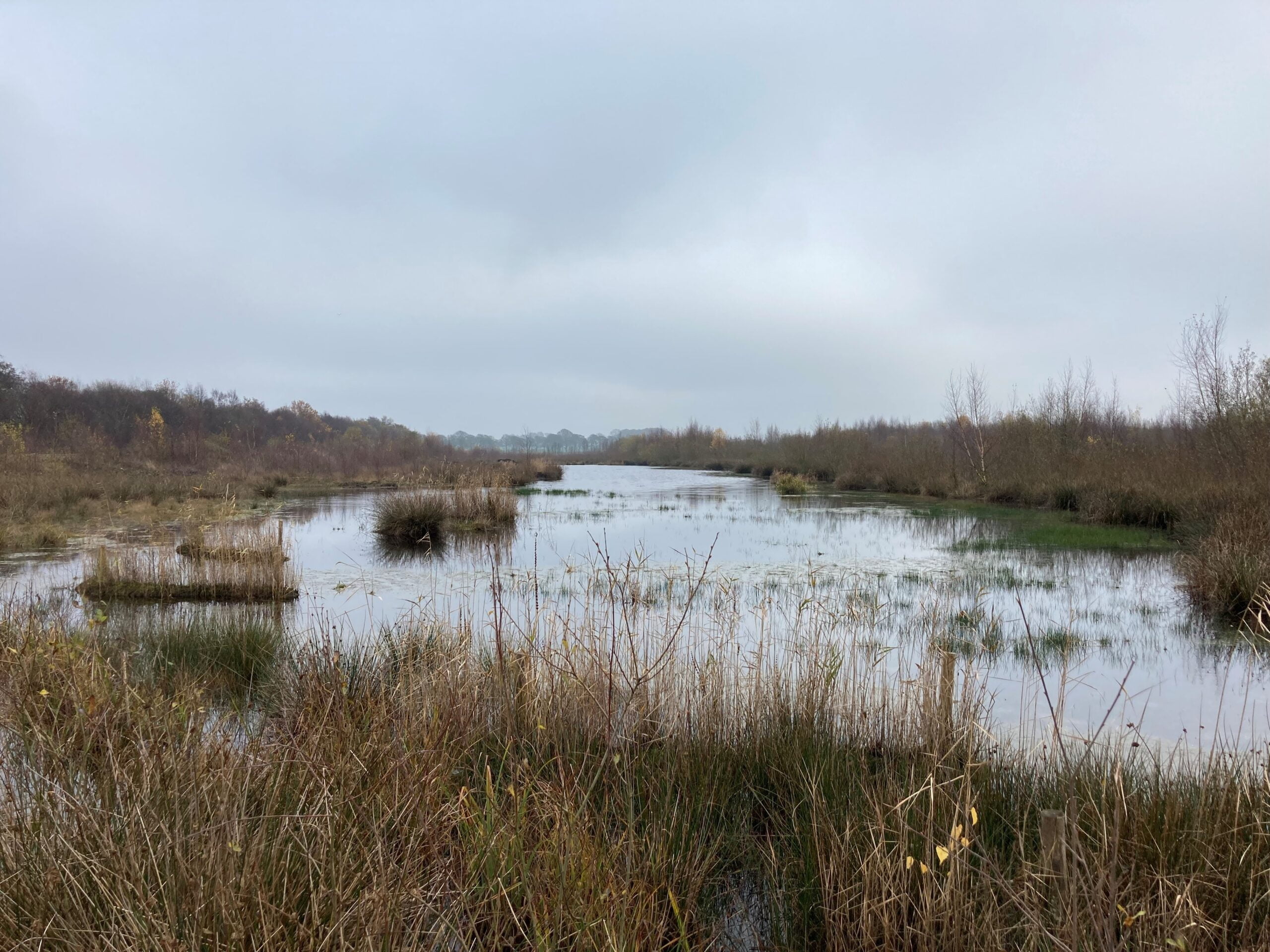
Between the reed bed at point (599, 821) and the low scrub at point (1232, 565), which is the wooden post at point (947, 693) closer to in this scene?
the reed bed at point (599, 821)

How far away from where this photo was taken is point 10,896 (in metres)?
1.76

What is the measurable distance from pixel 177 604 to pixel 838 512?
600 inches

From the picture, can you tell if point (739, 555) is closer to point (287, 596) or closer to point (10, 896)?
point (287, 596)

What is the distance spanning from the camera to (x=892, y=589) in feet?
27.4

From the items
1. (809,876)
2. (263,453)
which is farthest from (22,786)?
(263,453)

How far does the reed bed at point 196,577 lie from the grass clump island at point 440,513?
476 cm

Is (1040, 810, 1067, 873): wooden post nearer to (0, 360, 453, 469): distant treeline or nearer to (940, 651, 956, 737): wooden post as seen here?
(940, 651, 956, 737): wooden post

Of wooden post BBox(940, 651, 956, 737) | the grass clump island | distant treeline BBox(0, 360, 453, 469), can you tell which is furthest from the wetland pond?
distant treeline BBox(0, 360, 453, 469)

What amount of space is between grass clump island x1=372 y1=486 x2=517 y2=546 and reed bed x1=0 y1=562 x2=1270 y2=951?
10.0 metres

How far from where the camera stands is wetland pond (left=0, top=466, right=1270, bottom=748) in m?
4.84

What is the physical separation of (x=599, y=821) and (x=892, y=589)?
683cm

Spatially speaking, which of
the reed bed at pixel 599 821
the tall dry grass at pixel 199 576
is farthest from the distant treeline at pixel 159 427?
the reed bed at pixel 599 821

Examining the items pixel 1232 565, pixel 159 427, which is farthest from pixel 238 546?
pixel 159 427

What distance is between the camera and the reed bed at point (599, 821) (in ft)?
5.73
